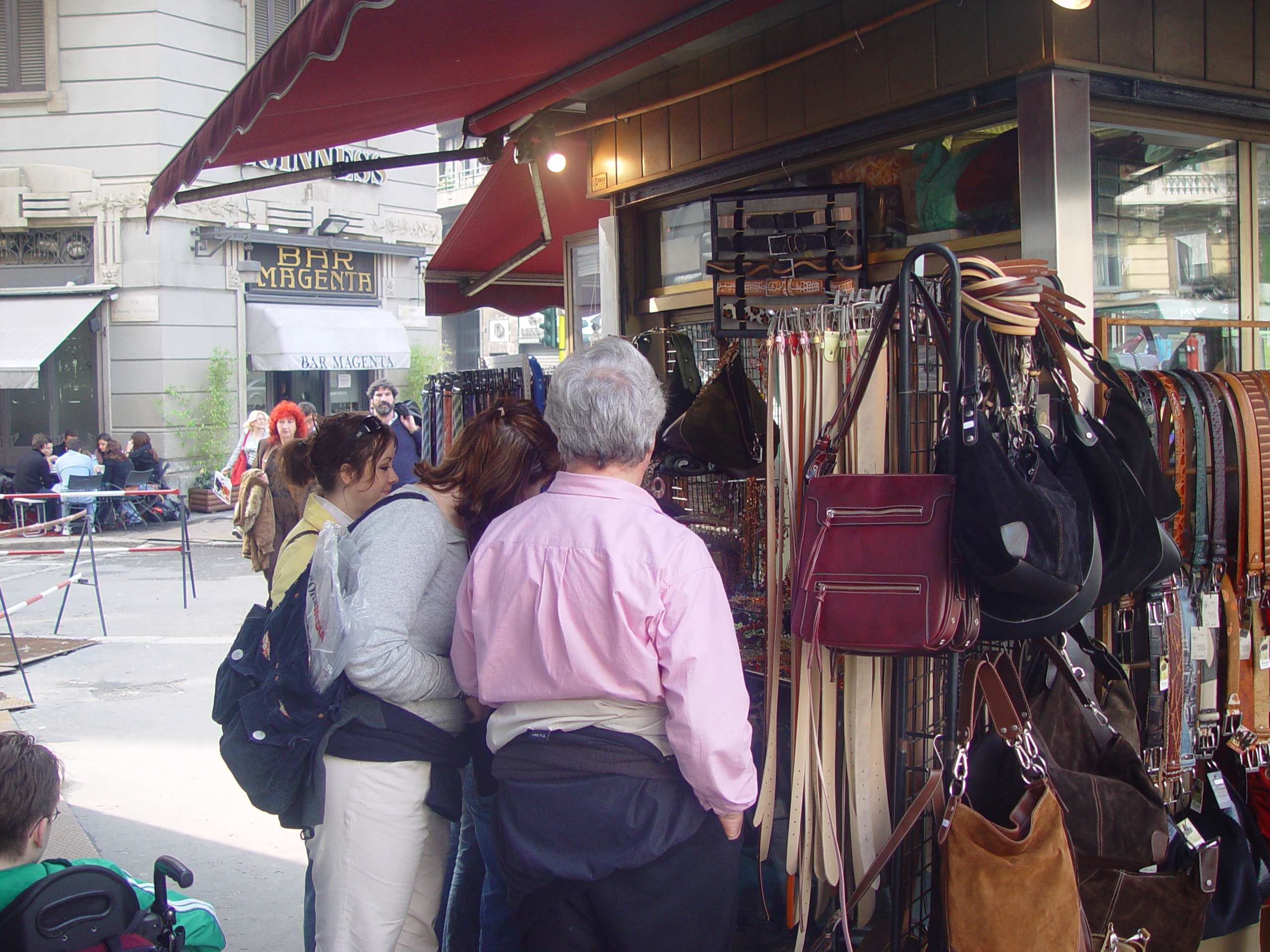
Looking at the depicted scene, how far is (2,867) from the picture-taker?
2080 mm

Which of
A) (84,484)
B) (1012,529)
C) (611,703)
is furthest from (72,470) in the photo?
(1012,529)

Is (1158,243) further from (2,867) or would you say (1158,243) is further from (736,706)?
(2,867)

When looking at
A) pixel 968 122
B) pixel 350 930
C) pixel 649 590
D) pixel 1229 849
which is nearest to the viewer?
pixel 649 590

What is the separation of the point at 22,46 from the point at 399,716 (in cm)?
1751

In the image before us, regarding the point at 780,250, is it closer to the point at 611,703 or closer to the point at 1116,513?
the point at 1116,513

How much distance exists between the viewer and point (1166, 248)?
3125mm

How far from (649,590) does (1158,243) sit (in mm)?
2245

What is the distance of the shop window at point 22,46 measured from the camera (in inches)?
604

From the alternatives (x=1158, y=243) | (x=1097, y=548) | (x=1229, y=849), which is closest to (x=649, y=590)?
(x=1097, y=548)

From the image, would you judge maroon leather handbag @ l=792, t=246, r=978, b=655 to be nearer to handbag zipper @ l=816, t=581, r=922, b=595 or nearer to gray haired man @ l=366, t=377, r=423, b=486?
handbag zipper @ l=816, t=581, r=922, b=595

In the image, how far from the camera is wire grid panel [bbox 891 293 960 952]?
2.30 m

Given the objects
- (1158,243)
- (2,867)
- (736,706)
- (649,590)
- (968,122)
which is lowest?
(2,867)

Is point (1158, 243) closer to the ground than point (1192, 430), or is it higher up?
higher up

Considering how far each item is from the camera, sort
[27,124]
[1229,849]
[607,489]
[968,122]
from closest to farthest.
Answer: [607,489]
[1229,849]
[968,122]
[27,124]
